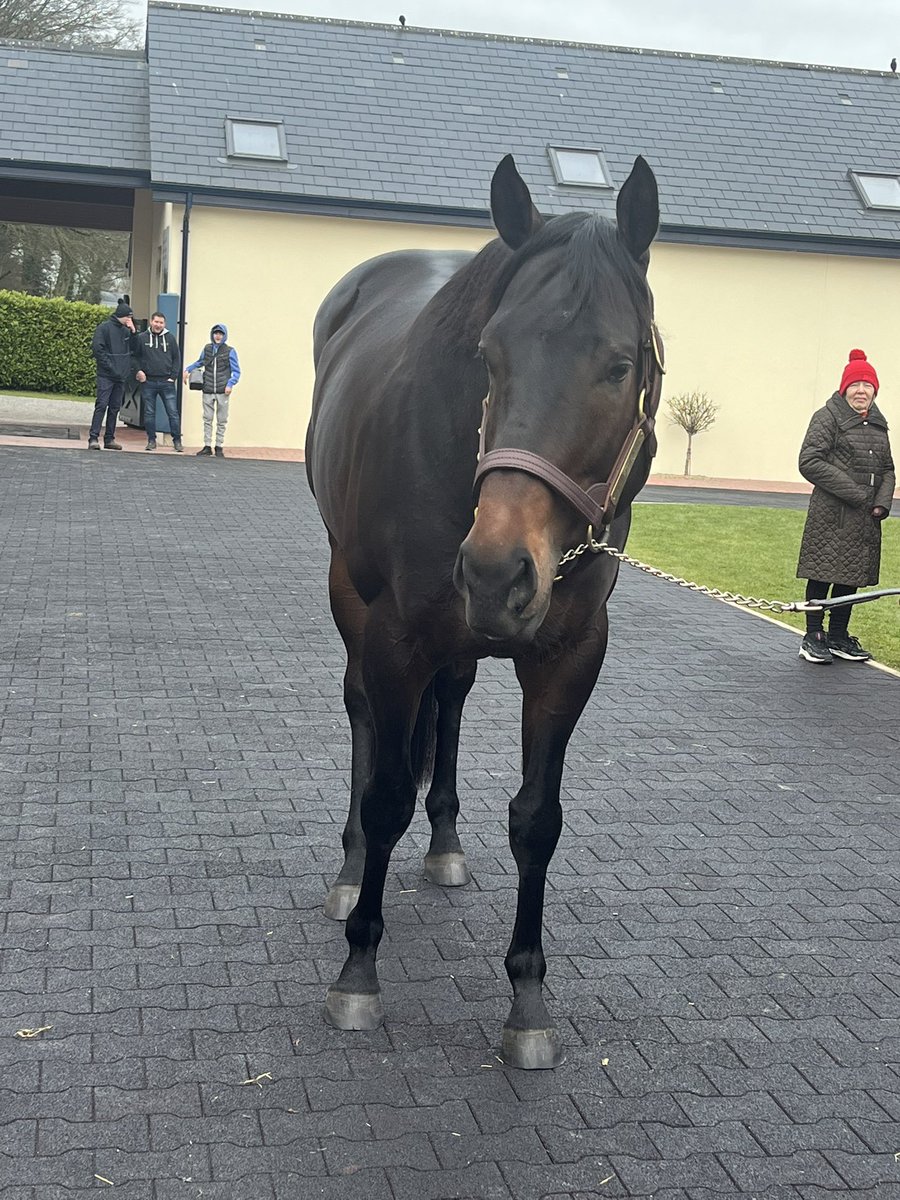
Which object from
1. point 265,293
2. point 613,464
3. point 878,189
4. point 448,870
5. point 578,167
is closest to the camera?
point 613,464

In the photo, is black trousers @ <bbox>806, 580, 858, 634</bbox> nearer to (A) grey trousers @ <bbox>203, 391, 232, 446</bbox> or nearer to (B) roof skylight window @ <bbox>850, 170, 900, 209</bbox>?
(A) grey trousers @ <bbox>203, 391, 232, 446</bbox>

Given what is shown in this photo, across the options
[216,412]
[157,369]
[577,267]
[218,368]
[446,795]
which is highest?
[577,267]

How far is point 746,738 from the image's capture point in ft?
24.1

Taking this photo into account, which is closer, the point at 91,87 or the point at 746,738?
the point at 746,738

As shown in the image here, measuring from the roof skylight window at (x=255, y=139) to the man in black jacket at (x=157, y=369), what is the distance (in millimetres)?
3602

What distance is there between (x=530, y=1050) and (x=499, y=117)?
2364cm

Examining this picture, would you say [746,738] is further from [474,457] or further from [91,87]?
[91,87]

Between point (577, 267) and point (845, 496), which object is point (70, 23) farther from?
point (577, 267)

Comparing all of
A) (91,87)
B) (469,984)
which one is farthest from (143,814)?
(91,87)

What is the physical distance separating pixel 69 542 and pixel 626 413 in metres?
9.98

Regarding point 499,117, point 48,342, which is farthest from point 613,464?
point 48,342

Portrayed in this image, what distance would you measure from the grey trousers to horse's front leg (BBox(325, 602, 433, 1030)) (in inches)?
690

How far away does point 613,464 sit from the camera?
3.19m

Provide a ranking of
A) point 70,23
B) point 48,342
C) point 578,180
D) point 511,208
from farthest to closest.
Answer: point 70,23 < point 48,342 < point 578,180 < point 511,208
